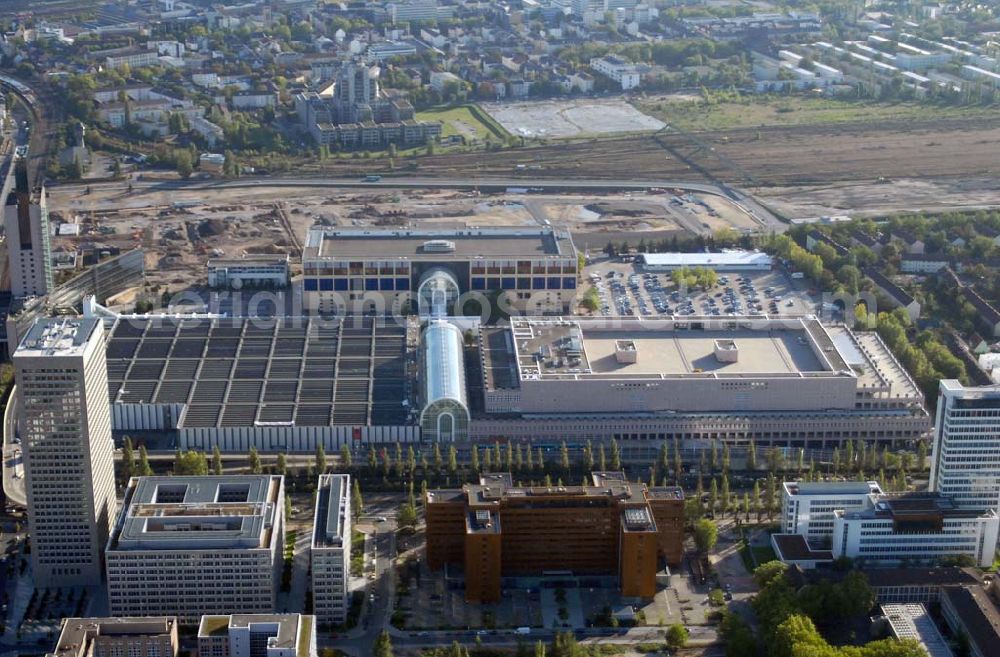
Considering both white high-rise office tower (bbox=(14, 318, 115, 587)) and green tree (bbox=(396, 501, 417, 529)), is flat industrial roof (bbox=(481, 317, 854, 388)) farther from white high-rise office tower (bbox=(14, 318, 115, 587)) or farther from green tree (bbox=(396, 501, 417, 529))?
white high-rise office tower (bbox=(14, 318, 115, 587))

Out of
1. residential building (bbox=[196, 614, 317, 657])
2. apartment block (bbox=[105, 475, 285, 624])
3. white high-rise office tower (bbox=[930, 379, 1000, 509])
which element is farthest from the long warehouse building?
residential building (bbox=[196, 614, 317, 657])

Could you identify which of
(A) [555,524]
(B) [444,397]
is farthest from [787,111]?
(A) [555,524]

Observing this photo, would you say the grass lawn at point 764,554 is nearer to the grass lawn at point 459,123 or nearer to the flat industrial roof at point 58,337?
the flat industrial roof at point 58,337

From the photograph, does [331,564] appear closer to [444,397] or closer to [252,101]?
[444,397]

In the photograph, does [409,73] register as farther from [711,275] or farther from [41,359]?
[41,359]

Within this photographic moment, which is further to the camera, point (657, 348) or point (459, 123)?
point (459, 123)
